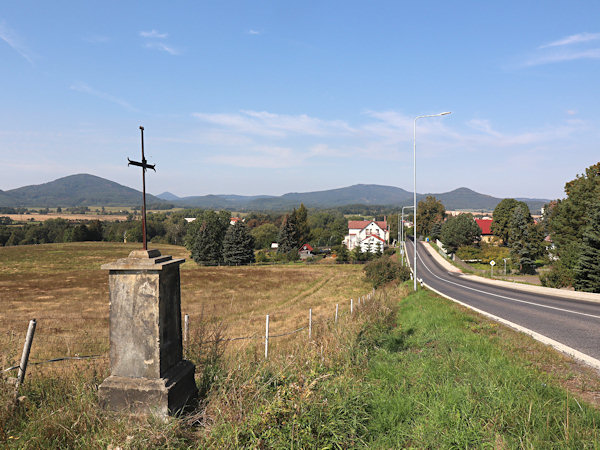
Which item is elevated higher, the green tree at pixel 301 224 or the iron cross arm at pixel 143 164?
the iron cross arm at pixel 143 164

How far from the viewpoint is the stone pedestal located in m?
3.65

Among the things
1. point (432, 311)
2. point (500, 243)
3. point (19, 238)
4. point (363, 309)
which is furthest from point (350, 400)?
point (19, 238)

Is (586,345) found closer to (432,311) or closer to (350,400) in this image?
(432,311)

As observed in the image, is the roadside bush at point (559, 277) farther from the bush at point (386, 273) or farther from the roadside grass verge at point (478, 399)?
the roadside grass verge at point (478, 399)

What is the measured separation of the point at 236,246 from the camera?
6556cm

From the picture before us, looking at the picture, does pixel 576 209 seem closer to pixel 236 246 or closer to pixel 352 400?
pixel 352 400

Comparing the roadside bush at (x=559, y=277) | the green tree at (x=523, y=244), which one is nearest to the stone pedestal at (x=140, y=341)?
the roadside bush at (x=559, y=277)

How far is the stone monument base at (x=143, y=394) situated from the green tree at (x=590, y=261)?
30.5m

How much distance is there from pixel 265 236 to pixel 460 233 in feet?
193

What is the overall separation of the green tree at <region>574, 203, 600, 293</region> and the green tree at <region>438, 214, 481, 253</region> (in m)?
42.2

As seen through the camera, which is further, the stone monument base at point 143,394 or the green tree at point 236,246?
the green tree at point 236,246

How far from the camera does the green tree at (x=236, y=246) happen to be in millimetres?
65250

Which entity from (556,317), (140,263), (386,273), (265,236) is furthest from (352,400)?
(265,236)

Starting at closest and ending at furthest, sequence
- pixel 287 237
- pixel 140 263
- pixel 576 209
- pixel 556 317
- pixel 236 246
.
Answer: pixel 140 263, pixel 556 317, pixel 576 209, pixel 236 246, pixel 287 237
